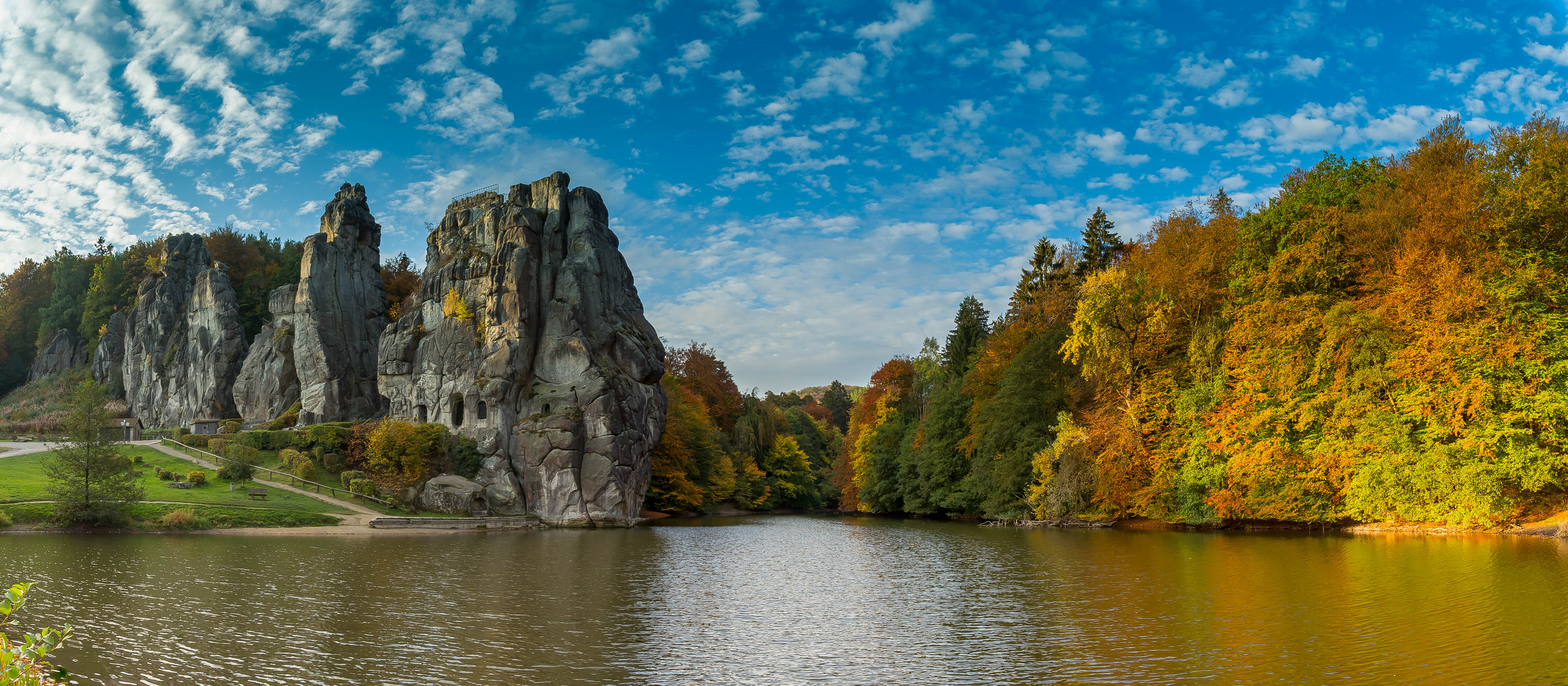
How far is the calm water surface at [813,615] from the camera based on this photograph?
1335 cm

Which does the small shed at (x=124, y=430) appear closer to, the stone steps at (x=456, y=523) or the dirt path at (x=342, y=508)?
the dirt path at (x=342, y=508)

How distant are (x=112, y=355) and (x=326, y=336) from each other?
38.6 m

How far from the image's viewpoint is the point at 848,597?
21.2 m

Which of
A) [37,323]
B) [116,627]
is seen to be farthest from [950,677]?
[37,323]

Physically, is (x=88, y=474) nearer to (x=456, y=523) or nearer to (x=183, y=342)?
(x=456, y=523)

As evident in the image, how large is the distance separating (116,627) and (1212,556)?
31.0 m

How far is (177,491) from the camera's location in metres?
42.7

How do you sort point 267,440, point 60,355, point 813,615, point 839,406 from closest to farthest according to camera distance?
point 813,615
point 267,440
point 60,355
point 839,406

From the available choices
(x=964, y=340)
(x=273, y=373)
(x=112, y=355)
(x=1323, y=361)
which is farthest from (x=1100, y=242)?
(x=112, y=355)

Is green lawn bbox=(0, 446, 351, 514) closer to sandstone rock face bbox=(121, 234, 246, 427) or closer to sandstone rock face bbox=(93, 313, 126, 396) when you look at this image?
sandstone rock face bbox=(121, 234, 246, 427)

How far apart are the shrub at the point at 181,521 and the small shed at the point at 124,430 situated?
4784 mm

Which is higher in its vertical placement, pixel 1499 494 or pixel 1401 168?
pixel 1401 168

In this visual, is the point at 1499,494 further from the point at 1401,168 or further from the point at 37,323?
the point at 37,323

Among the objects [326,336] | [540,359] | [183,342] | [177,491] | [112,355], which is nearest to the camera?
[177,491]
